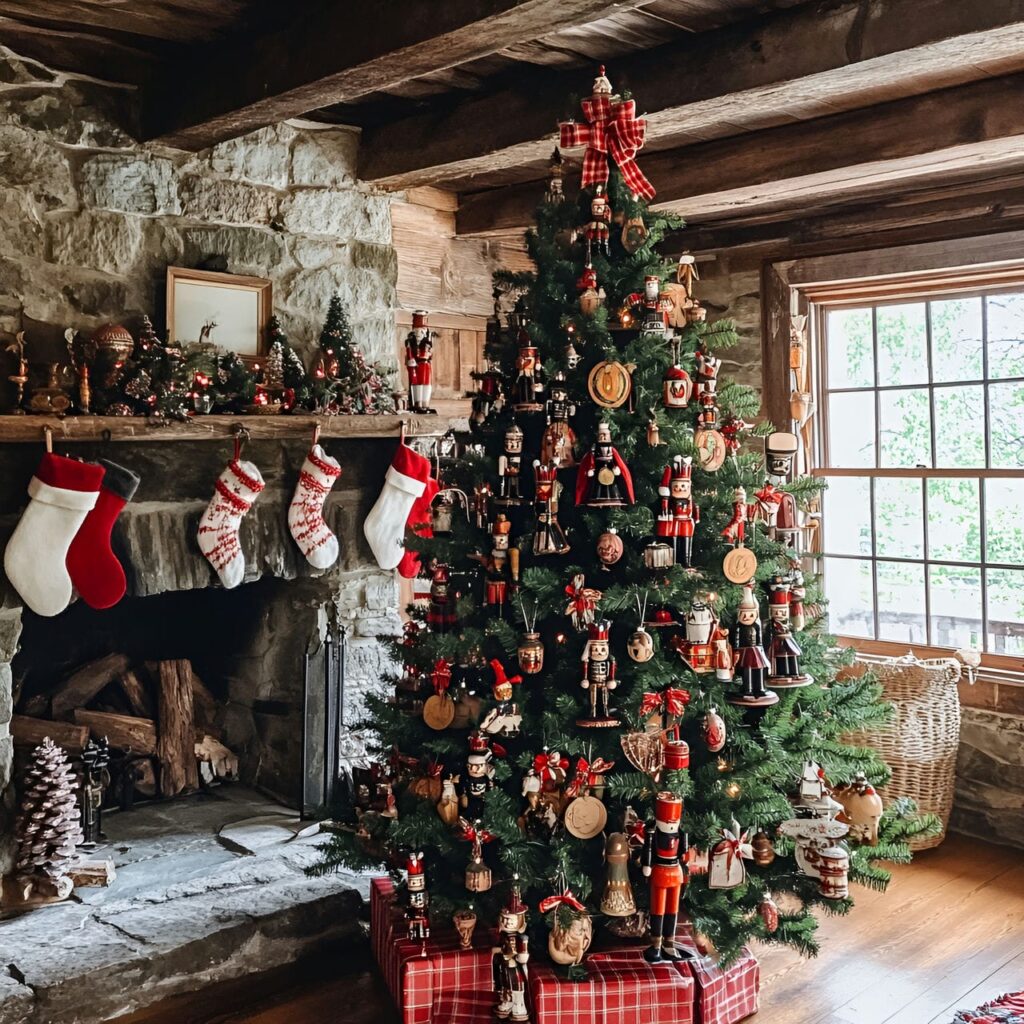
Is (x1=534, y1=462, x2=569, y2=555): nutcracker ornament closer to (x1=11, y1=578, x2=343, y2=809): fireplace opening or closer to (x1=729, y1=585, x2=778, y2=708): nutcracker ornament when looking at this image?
(x1=729, y1=585, x2=778, y2=708): nutcracker ornament

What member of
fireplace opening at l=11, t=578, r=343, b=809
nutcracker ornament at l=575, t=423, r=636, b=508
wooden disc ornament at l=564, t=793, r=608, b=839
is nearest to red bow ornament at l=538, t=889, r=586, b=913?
wooden disc ornament at l=564, t=793, r=608, b=839

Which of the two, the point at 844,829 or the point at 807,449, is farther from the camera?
the point at 807,449

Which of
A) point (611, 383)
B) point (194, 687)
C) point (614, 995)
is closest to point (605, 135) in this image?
point (611, 383)

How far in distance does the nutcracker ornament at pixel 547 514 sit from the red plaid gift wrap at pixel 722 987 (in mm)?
992

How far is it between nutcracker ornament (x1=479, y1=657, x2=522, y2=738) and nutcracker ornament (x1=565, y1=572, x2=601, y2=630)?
21 centimetres

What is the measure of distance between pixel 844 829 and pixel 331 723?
1632 millimetres

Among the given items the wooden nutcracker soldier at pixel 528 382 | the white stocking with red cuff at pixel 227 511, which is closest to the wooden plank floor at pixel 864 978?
the white stocking with red cuff at pixel 227 511

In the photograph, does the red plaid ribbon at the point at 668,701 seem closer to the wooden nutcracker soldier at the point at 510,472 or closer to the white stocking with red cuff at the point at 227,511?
the wooden nutcracker soldier at the point at 510,472

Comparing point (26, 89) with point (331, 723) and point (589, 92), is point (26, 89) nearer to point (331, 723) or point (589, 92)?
point (589, 92)

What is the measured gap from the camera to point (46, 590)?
9.09 ft

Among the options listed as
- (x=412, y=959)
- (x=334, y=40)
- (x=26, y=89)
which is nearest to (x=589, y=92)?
(x=334, y=40)

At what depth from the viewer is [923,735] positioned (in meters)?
Answer: 3.48

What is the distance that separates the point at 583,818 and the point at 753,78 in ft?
5.67

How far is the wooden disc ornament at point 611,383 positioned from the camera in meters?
2.38
